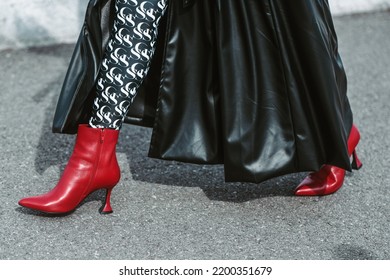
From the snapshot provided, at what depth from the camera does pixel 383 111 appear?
14.4 feet

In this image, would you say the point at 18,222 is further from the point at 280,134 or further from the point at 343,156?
the point at 343,156

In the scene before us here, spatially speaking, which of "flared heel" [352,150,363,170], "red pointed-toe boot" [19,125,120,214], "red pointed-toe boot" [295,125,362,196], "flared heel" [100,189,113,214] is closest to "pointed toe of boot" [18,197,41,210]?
"red pointed-toe boot" [19,125,120,214]

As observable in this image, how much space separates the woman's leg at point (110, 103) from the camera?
2.93m

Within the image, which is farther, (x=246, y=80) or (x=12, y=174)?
(x=12, y=174)

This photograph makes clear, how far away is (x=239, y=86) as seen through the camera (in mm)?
3008

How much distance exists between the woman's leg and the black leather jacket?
6 cm

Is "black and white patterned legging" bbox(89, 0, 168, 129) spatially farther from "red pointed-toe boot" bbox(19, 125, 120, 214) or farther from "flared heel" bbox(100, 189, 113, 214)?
"flared heel" bbox(100, 189, 113, 214)

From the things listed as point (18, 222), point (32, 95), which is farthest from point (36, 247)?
point (32, 95)

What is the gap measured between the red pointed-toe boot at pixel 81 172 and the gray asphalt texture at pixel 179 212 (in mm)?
78

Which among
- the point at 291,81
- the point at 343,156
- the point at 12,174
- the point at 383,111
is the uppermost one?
the point at 291,81

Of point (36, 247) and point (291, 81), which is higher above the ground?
point (291, 81)

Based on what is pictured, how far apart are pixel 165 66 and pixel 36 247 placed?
0.73m

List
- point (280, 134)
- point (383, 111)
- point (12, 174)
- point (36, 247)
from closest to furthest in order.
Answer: point (36, 247), point (280, 134), point (12, 174), point (383, 111)

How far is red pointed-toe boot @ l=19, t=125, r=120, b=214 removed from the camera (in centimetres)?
301
